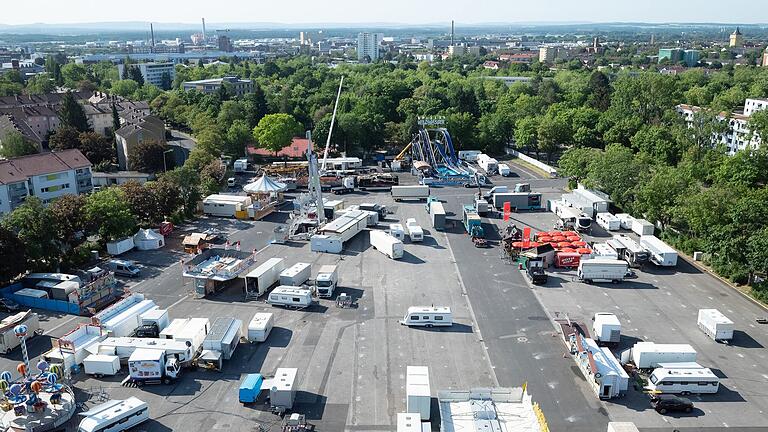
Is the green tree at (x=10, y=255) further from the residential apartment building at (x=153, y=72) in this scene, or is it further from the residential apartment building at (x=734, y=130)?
the residential apartment building at (x=153, y=72)

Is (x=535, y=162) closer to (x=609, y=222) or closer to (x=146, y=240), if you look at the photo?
(x=609, y=222)

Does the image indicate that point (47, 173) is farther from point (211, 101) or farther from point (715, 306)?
point (715, 306)

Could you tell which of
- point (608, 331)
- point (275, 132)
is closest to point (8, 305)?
point (608, 331)

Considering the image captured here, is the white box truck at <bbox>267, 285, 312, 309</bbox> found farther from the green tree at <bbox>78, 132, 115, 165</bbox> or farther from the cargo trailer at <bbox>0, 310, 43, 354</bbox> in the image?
the green tree at <bbox>78, 132, 115, 165</bbox>

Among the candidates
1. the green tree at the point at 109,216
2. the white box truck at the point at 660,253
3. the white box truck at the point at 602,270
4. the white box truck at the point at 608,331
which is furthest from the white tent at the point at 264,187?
the white box truck at the point at 608,331

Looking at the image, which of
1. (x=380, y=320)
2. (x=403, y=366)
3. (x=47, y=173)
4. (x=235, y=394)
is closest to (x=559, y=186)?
(x=380, y=320)
